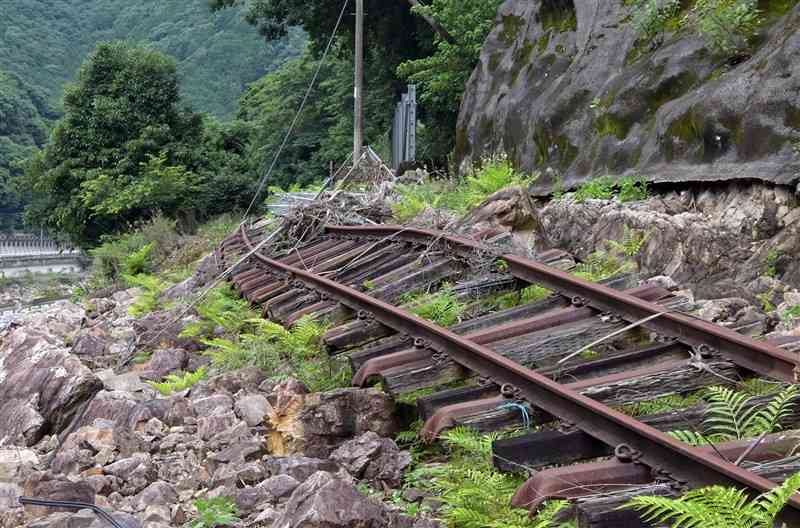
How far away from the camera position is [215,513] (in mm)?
3771

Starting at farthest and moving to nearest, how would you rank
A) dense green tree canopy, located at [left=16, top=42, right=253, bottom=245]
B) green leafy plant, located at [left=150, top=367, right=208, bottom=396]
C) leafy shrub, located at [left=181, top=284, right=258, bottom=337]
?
dense green tree canopy, located at [left=16, top=42, right=253, bottom=245] → leafy shrub, located at [left=181, top=284, right=258, bottom=337] → green leafy plant, located at [left=150, top=367, right=208, bottom=396]

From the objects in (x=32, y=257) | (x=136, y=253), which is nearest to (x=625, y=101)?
(x=136, y=253)

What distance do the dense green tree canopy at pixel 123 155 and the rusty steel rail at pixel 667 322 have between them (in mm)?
22283

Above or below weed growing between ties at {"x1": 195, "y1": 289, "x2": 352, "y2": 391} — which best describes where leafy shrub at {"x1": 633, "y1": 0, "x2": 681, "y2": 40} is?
above

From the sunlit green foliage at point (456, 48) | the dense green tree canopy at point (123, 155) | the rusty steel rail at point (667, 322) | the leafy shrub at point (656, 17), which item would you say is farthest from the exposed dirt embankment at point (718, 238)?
the dense green tree canopy at point (123, 155)

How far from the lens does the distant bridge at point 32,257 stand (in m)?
66.2

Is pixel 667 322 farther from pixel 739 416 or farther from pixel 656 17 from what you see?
pixel 656 17

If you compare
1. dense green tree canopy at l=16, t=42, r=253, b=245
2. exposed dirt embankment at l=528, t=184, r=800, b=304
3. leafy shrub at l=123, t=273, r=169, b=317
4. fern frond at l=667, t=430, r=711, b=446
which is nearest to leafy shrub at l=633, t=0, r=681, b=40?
exposed dirt embankment at l=528, t=184, r=800, b=304

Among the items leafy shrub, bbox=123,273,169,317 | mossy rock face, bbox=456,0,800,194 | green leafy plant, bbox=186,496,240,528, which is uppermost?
mossy rock face, bbox=456,0,800,194

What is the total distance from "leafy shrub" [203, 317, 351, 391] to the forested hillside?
70062mm

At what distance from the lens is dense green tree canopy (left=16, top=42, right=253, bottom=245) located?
1111 inches

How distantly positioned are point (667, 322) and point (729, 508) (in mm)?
2337

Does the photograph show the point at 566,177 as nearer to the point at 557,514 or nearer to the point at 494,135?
the point at 494,135

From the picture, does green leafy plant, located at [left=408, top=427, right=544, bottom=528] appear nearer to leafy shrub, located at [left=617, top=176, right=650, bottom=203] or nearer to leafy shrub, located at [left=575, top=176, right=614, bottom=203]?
leafy shrub, located at [left=617, top=176, right=650, bottom=203]
